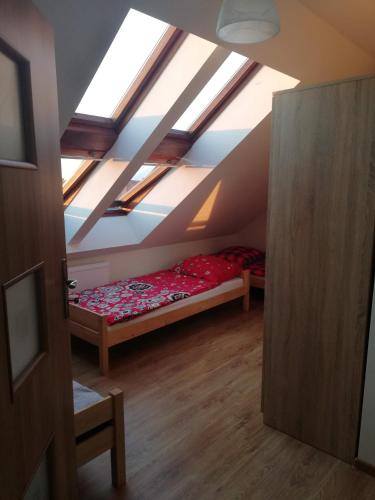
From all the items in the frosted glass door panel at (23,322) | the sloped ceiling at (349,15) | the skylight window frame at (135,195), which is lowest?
the frosted glass door panel at (23,322)

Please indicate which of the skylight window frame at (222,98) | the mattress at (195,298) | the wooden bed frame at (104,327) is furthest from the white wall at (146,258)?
the skylight window frame at (222,98)

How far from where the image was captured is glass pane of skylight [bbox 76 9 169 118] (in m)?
2.24

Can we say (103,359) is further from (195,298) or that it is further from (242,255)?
(242,255)

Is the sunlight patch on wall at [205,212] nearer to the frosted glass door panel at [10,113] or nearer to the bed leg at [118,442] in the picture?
the bed leg at [118,442]

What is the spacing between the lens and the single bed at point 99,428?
163 centimetres

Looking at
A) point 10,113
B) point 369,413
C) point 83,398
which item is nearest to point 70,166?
point 83,398

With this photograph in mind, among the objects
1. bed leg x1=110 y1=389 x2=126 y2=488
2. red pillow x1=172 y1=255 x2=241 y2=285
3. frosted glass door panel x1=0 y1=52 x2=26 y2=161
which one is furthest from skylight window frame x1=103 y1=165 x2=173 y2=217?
frosted glass door panel x1=0 y1=52 x2=26 y2=161

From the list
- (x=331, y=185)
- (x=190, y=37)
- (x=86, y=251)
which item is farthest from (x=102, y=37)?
(x=86, y=251)

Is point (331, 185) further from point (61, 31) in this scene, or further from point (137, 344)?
point (137, 344)

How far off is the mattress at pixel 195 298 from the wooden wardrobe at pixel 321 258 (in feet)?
4.07

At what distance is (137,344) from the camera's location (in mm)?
3480

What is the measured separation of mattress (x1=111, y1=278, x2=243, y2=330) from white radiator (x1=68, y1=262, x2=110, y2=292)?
88cm

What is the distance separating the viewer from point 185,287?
3861mm

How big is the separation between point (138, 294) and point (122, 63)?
6.58 feet
